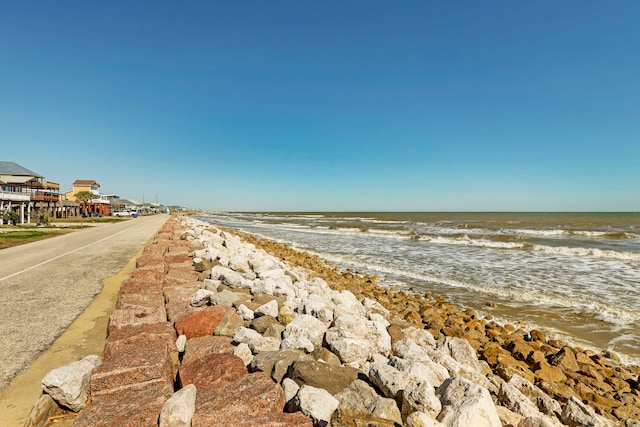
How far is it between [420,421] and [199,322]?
2574mm

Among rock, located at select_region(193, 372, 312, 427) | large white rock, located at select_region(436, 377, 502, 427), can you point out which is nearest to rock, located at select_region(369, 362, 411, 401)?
large white rock, located at select_region(436, 377, 502, 427)

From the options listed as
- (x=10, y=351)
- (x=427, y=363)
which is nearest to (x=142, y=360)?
(x=10, y=351)

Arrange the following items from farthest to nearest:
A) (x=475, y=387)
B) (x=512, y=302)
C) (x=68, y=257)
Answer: (x=68, y=257) → (x=512, y=302) → (x=475, y=387)

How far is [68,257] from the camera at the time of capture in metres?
9.92

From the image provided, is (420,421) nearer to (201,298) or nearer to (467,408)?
(467,408)

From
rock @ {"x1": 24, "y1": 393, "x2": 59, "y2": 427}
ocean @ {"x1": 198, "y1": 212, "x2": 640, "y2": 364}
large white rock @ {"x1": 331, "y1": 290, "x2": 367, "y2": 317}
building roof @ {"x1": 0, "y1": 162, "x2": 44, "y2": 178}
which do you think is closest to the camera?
rock @ {"x1": 24, "y1": 393, "x2": 59, "y2": 427}

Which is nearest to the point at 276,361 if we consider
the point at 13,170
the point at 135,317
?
the point at 135,317

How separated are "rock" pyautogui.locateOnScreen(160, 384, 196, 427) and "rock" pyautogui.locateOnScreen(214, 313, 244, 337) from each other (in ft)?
4.54

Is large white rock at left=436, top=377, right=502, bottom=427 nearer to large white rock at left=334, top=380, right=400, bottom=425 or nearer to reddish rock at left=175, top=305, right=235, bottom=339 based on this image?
large white rock at left=334, top=380, right=400, bottom=425

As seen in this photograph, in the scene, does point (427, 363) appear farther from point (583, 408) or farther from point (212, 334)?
point (212, 334)

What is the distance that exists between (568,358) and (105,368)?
18.8ft

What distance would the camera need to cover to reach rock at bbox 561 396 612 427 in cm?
270

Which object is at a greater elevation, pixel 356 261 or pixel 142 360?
pixel 142 360

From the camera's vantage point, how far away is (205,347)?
3.12m
